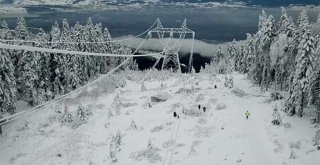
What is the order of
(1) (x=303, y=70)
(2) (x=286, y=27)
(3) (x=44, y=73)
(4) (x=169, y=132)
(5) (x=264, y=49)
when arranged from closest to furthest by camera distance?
(1) (x=303, y=70) → (4) (x=169, y=132) → (2) (x=286, y=27) → (5) (x=264, y=49) → (3) (x=44, y=73)

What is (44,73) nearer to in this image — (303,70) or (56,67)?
(56,67)

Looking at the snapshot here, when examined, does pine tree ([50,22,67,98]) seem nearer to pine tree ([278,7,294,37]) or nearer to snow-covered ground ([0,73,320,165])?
snow-covered ground ([0,73,320,165])

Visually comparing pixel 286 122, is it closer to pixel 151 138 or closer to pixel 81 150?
pixel 151 138

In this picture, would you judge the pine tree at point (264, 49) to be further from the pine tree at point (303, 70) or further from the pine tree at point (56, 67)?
the pine tree at point (56, 67)

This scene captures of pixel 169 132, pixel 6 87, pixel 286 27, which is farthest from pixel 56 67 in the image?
pixel 286 27

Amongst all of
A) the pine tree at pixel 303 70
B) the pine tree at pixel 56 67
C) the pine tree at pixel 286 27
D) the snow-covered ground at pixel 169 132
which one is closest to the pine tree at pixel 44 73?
the pine tree at pixel 56 67

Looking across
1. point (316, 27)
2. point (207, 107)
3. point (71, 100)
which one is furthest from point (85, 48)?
point (316, 27)

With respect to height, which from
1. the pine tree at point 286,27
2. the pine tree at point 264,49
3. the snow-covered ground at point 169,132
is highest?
the pine tree at point 286,27

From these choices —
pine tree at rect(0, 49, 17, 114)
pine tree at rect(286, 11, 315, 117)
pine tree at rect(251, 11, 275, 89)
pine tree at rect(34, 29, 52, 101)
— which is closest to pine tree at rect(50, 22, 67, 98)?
pine tree at rect(34, 29, 52, 101)
